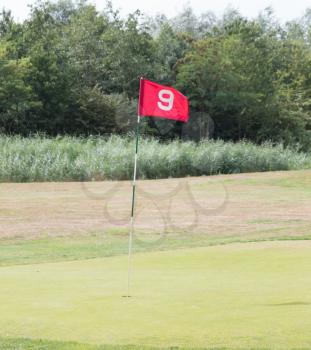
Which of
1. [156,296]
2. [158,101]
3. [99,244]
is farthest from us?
[99,244]

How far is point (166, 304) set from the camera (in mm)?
6914

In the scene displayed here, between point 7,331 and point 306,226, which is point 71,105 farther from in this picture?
point 7,331

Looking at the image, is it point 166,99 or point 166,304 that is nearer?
point 166,304

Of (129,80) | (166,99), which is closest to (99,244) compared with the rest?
(166,99)

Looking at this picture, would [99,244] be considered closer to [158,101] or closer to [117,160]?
[158,101]

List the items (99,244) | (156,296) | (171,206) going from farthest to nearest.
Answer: (171,206) < (99,244) < (156,296)

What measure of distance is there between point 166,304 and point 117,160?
24.4 meters

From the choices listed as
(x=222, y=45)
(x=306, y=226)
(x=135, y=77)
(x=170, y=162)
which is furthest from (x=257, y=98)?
(x=306, y=226)

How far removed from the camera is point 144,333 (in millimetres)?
5812

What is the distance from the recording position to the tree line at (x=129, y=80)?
44.6m

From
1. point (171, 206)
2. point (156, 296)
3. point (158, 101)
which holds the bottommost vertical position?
point (171, 206)

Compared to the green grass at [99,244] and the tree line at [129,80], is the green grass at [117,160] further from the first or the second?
the green grass at [99,244]

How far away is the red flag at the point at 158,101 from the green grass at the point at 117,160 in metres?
21.4

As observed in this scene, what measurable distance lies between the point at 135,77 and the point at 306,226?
1186 inches
